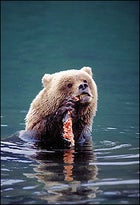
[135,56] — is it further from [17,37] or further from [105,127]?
[105,127]

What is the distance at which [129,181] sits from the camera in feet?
23.1

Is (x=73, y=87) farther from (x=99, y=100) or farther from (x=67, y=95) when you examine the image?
(x=99, y=100)

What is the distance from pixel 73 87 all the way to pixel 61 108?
38 centimetres

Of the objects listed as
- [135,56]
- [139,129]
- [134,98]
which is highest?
[135,56]

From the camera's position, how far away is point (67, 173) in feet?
25.3

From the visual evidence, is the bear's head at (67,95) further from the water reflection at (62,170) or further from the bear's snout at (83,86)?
the water reflection at (62,170)

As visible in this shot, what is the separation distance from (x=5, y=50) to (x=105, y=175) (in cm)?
2588

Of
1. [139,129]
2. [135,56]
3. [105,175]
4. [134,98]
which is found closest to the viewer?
[105,175]

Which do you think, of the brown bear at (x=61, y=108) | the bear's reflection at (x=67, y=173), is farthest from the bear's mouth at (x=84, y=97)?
the bear's reflection at (x=67, y=173)

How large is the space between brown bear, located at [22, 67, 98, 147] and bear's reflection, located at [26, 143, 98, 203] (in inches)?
13.1

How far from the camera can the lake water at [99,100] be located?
6.84 metres

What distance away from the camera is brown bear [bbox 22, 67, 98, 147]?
31.8 feet

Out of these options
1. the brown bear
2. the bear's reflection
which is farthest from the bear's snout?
the bear's reflection

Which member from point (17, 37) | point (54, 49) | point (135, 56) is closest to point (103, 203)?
point (135, 56)
